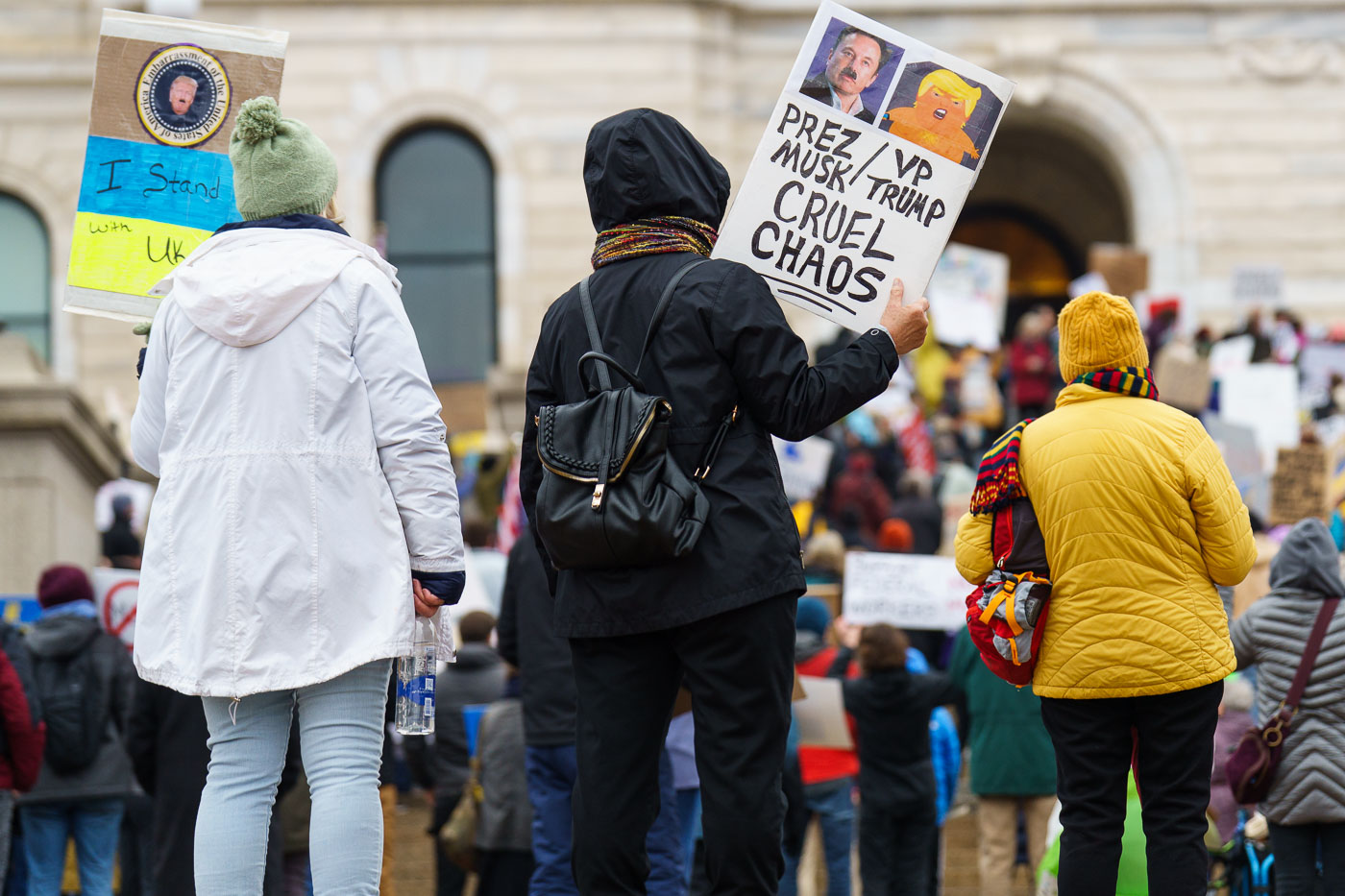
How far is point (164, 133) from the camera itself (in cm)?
542

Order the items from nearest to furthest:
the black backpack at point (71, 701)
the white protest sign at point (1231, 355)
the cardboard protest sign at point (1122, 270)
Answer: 1. the black backpack at point (71, 701)
2. the white protest sign at point (1231, 355)
3. the cardboard protest sign at point (1122, 270)

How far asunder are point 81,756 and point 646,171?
422 centimetres

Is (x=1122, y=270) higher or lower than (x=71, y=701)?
higher

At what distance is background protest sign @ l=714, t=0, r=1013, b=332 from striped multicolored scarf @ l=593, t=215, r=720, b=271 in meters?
0.55

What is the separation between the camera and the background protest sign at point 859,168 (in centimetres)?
477

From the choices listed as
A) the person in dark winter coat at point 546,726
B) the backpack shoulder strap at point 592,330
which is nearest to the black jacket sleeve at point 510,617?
the person in dark winter coat at point 546,726

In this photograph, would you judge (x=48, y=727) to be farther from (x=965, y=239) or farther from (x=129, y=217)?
(x=965, y=239)

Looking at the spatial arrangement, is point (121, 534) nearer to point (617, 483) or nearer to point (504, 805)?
point (504, 805)

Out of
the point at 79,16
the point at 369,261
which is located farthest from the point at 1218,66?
the point at 369,261

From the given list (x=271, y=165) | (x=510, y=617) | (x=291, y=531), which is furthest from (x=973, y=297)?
(x=291, y=531)

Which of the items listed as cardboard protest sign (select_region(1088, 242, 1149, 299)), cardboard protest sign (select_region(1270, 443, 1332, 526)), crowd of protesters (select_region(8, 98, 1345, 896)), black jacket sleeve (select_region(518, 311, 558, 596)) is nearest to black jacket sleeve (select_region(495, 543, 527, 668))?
crowd of protesters (select_region(8, 98, 1345, 896))

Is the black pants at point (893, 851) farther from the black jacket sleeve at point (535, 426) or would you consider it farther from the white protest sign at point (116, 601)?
the black jacket sleeve at point (535, 426)

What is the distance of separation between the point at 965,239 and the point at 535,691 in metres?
21.8

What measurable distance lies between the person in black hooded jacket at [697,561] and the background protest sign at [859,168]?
0.55 m
